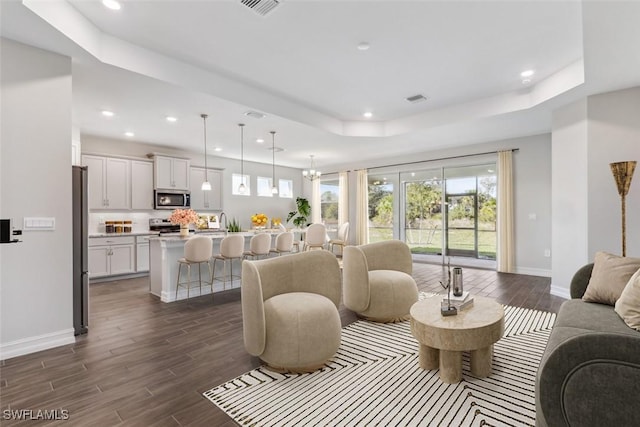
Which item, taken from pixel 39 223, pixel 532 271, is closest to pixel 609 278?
pixel 532 271

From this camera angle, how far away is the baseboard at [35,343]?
109 inches

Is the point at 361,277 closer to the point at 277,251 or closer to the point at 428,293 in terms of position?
the point at 428,293

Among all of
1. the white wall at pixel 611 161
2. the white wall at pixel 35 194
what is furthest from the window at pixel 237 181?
the white wall at pixel 611 161

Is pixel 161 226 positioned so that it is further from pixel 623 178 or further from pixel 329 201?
pixel 623 178

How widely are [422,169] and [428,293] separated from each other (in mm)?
4148

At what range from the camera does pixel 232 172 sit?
883cm

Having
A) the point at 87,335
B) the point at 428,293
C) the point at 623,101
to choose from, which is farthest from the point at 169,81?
the point at 623,101

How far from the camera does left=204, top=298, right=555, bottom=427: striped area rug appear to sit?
192 centimetres

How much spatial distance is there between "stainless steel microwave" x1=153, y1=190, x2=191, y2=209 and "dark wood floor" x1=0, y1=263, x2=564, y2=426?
290 cm

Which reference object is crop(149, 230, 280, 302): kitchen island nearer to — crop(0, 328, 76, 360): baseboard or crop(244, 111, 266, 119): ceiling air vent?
crop(0, 328, 76, 360): baseboard

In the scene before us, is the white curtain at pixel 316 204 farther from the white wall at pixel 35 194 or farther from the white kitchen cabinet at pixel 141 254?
the white wall at pixel 35 194

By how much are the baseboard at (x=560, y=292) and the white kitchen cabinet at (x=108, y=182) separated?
26.2 ft

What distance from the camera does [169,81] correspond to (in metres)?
3.73

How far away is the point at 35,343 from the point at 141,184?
4486mm
